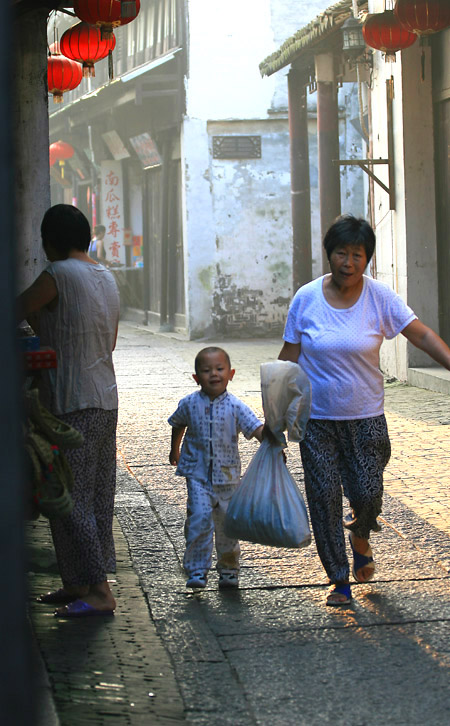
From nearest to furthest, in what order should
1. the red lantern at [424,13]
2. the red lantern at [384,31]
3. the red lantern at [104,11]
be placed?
the red lantern at [104,11]
the red lantern at [424,13]
the red lantern at [384,31]

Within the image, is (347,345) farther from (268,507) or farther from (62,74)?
(62,74)

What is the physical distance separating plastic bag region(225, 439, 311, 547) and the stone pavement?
1.10 ft

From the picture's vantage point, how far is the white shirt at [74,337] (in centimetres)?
431

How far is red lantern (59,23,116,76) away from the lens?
902cm

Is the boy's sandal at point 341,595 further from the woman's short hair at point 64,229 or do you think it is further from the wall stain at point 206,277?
the wall stain at point 206,277

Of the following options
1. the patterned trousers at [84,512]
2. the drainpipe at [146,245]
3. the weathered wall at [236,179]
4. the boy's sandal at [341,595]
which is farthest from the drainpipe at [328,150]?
the patterned trousers at [84,512]

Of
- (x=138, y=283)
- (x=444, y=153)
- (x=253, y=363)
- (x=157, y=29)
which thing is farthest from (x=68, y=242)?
(x=138, y=283)

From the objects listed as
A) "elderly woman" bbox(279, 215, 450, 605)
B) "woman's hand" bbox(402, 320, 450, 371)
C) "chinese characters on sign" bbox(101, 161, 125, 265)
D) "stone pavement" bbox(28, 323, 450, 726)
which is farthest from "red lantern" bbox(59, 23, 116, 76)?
"chinese characters on sign" bbox(101, 161, 125, 265)

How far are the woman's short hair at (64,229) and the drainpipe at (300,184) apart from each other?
33.3 feet

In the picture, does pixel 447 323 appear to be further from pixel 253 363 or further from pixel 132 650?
pixel 132 650

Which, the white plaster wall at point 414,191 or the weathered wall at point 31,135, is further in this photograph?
the white plaster wall at point 414,191

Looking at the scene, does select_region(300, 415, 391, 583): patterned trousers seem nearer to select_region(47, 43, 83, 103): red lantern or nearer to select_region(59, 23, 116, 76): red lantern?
Result: select_region(59, 23, 116, 76): red lantern

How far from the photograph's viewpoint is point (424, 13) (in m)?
9.16

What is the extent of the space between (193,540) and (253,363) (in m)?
9.24
